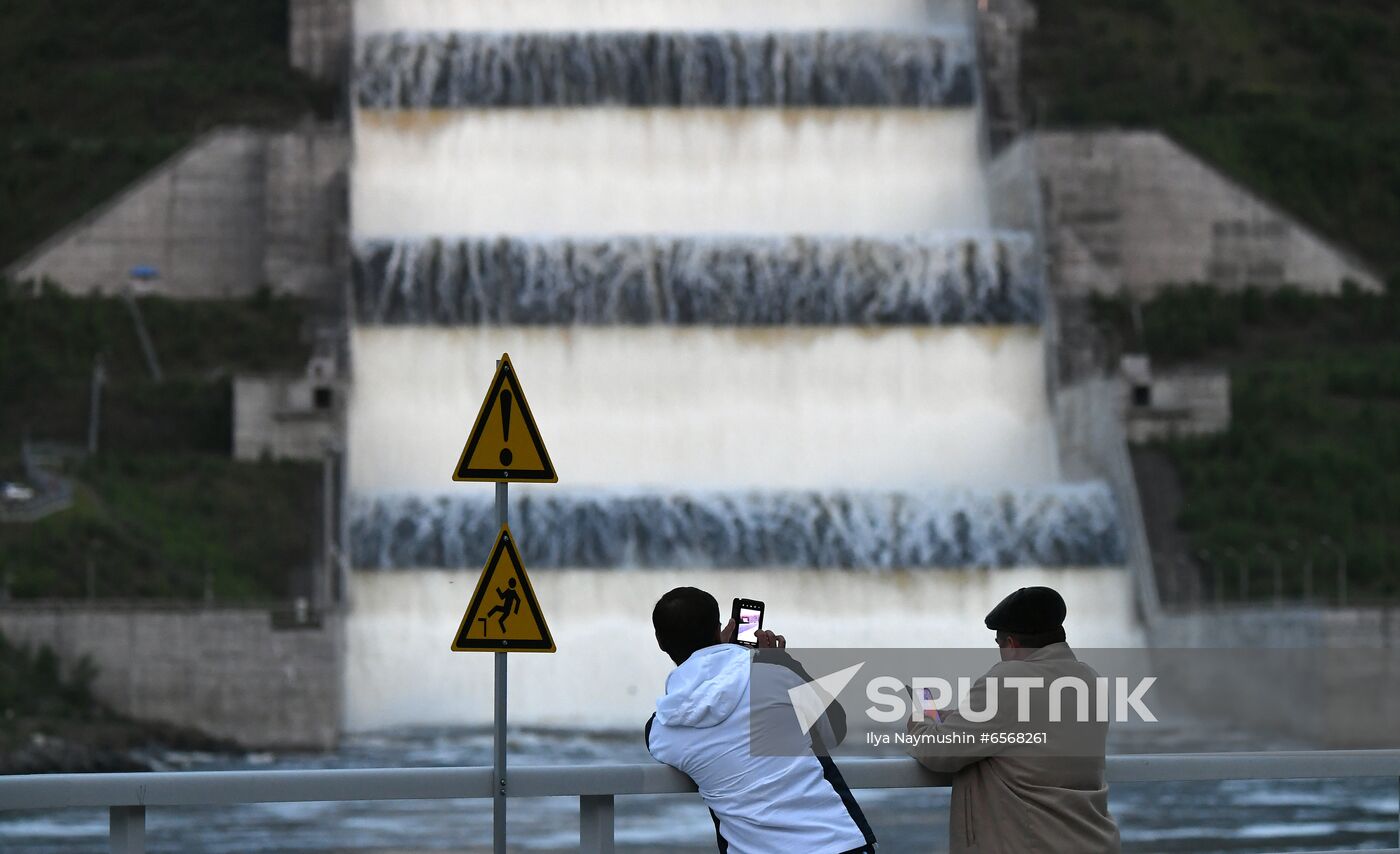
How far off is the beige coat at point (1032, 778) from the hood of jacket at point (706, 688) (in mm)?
521

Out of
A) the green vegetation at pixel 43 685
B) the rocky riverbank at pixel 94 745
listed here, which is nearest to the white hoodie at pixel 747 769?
the rocky riverbank at pixel 94 745

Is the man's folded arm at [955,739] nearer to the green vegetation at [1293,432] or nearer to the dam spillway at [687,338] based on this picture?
the dam spillway at [687,338]

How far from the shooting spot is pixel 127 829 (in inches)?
275

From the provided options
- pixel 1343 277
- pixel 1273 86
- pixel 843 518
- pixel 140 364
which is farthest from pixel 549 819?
pixel 1273 86

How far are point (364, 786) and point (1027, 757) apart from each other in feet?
6.11

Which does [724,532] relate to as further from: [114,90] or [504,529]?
[504,529]

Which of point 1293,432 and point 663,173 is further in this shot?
point 663,173

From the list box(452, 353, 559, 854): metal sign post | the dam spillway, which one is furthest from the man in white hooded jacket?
the dam spillway

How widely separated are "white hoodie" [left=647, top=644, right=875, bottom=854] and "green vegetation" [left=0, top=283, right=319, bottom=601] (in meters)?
35.2

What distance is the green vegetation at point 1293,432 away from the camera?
144 feet

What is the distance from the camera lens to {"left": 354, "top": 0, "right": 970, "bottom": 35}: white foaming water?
59.8 m

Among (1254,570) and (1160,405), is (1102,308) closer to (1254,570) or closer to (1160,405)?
(1160,405)

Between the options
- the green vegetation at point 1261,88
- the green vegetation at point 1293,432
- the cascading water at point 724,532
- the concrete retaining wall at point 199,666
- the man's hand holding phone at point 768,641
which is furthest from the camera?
the green vegetation at point 1261,88

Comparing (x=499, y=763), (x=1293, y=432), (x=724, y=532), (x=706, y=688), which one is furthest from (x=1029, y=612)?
(x=1293, y=432)
